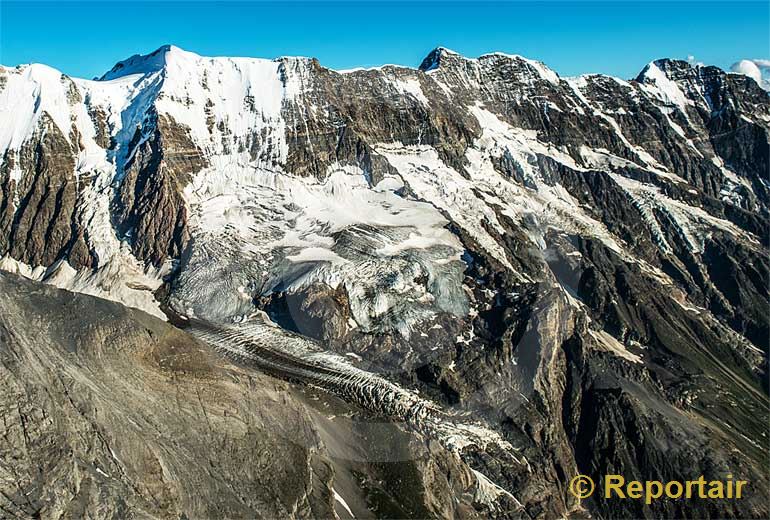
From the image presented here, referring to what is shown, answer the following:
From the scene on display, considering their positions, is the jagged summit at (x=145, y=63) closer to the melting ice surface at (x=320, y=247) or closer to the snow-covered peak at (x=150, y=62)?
the snow-covered peak at (x=150, y=62)

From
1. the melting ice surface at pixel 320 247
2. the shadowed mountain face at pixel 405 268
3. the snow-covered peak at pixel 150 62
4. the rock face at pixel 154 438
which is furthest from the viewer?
the snow-covered peak at pixel 150 62

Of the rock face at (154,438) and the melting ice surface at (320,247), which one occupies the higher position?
the melting ice surface at (320,247)

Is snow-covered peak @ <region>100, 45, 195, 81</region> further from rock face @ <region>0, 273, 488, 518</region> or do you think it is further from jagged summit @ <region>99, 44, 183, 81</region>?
rock face @ <region>0, 273, 488, 518</region>

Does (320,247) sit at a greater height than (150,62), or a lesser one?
lesser

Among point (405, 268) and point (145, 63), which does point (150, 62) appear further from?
point (405, 268)

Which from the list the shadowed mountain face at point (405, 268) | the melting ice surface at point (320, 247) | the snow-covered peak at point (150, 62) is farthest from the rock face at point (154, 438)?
the snow-covered peak at point (150, 62)

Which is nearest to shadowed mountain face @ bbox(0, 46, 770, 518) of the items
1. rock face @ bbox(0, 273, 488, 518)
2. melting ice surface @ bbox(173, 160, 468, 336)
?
melting ice surface @ bbox(173, 160, 468, 336)

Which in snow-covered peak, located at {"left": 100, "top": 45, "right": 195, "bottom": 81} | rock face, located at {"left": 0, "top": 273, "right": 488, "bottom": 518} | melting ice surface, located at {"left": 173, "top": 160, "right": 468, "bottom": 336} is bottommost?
rock face, located at {"left": 0, "top": 273, "right": 488, "bottom": 518}

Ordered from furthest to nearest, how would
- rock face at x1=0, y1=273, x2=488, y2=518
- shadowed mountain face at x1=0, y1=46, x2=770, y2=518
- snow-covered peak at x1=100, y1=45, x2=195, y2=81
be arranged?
1. snow-covered peak at x1=100, y1=45, x2=195, y2=81
2. shadowed mountain face at x1=0, y1=46, x2=770, y2=518
3. rock face at x1=0, y1=273, x2=488, y2=518

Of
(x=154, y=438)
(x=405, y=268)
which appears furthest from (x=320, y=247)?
(x=154, y=438)
